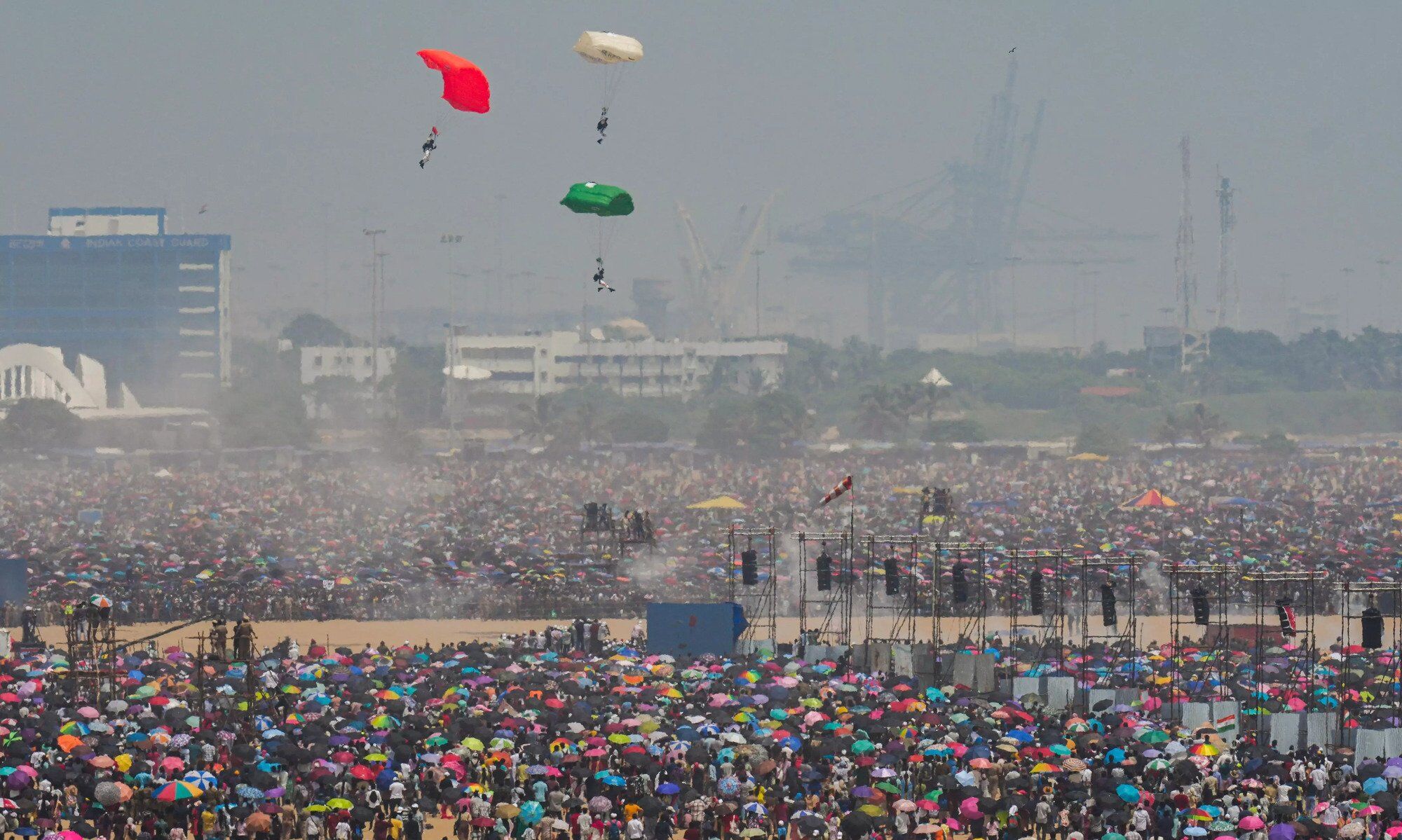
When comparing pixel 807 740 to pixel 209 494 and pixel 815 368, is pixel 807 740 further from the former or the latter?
pixel 815 368

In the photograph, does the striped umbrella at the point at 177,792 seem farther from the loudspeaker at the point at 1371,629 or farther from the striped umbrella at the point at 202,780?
the loudspeaker at the point at 1371,629

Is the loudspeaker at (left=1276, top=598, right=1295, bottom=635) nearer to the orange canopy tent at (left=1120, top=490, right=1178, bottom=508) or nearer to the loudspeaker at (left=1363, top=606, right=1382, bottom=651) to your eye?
the loudspeaker at (left=1363, top=606, right=1382, bottom=651)

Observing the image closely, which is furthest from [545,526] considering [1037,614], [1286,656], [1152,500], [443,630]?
[1286,656]

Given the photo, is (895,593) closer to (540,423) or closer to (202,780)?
(202,780)

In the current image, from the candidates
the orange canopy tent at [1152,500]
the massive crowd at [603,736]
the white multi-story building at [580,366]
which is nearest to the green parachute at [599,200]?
the massive crowd at [603,736]

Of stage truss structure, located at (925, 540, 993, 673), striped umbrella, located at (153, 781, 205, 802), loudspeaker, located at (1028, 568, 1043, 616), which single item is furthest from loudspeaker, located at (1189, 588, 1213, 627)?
striped umbrella, located at (153, 781, 205, 802)

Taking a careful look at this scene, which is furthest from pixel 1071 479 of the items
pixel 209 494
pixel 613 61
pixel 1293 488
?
pixel 613 61
